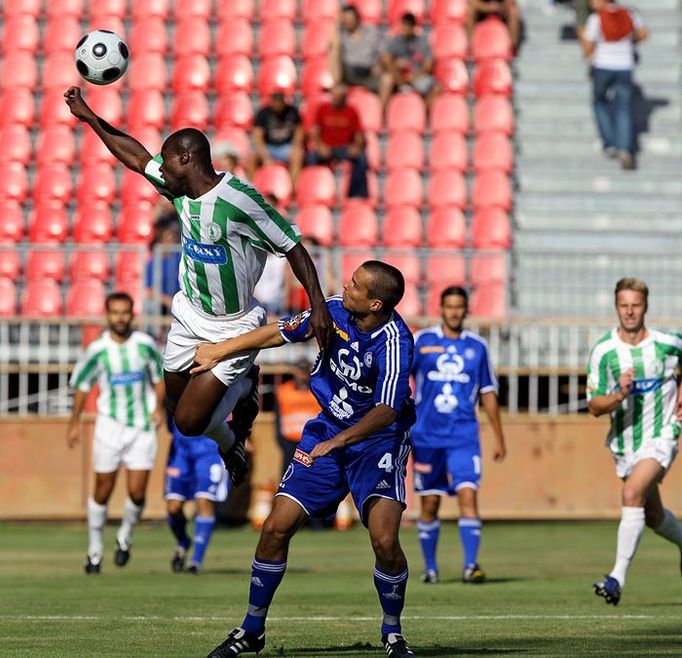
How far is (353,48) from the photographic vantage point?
22.9 metres

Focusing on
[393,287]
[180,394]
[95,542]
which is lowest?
[95,542]

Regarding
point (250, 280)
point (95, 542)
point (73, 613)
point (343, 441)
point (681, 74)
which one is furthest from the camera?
point (681, 74)

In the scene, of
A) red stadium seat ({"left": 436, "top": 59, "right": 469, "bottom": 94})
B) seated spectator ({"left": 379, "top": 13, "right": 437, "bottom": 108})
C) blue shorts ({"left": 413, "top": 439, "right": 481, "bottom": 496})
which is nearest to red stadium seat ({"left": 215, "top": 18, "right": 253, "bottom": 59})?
seated spectator ({"left": 379, "top": 13, "right": 437, "bottom": 108})

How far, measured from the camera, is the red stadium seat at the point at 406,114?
22656mm

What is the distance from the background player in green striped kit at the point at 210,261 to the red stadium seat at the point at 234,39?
1466cm

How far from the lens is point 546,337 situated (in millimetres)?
19078

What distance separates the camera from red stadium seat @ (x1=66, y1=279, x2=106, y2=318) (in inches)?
763

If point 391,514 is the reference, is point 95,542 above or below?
below

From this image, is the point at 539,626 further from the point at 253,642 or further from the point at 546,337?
the point at 546,337

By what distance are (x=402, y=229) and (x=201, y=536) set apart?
8.03 meters

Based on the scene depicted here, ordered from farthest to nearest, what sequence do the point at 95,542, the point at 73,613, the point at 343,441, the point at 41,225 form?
the point at 41,225 < the point at 95,542 < the point at 73,613 < the point at 343,441

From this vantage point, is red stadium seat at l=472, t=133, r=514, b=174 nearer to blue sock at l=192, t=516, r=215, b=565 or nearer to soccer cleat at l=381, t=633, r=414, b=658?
blue sock at l=192, t=516, r=215, b=565

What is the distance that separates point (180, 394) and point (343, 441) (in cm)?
181

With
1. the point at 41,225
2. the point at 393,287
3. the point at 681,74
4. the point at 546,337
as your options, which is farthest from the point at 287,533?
the point at 681,74
